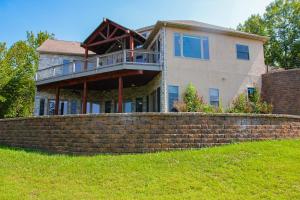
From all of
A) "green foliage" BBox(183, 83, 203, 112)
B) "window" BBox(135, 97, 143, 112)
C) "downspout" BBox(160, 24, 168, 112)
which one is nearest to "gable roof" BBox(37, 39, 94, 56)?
"window" BBox(135, 97, 143, 112)

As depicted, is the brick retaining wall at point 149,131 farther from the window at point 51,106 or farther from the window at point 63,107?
the window at point 51,106

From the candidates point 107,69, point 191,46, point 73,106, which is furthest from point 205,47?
point 73,106

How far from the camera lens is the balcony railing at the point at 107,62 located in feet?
57.2

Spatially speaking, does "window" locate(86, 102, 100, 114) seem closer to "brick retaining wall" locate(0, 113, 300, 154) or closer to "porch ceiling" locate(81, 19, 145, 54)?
"porch ceiling" locate(81, 19, 145, 54)

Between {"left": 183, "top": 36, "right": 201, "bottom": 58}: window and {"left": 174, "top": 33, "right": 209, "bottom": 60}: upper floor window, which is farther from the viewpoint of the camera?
{"left": 183, "top": 36, "right": 201, "bottom": 58}: window

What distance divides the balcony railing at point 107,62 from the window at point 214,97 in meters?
3.50

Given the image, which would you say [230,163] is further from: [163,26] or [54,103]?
[54,103]

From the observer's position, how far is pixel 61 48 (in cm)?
2506

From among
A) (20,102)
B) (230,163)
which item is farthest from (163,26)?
(20,102)

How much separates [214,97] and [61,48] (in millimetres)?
13863

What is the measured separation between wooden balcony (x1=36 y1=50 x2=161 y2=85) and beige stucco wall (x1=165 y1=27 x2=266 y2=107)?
1128 millimetres

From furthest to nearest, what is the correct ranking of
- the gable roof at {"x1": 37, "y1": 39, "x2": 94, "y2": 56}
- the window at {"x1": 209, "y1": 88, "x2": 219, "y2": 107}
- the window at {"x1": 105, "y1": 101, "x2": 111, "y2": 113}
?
the gable roof at {"x1": 37, "y1": 39, "x2": 94, "y2": 56}, the window at {"x1": 105, "y1": 101, "x2": 111, "y2": 113}, the window at {"x1": 209, "y1": 88, "x2": 219, "y2": 107}

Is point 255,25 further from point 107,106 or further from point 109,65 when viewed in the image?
point 109,65

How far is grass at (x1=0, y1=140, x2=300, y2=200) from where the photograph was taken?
7527 mm
